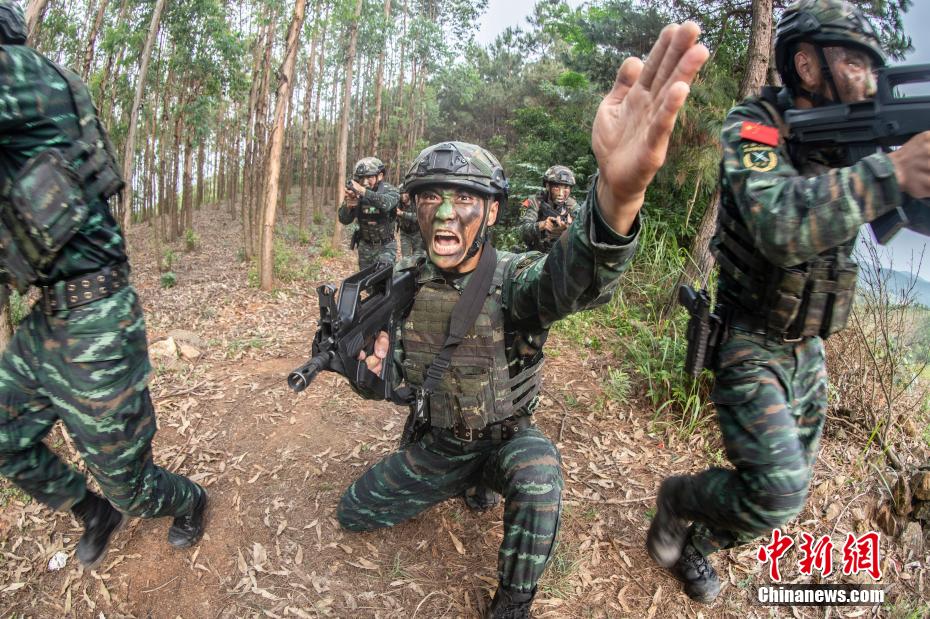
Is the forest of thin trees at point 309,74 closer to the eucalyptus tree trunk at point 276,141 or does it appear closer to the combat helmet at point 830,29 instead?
the eucalyptus tree trunk at point 276,141

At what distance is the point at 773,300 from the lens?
2.21 meters

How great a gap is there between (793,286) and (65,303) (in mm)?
3198

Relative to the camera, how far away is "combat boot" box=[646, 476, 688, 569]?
2.49 metres

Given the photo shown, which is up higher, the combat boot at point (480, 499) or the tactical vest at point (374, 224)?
the tactical vest at point (374, 224)

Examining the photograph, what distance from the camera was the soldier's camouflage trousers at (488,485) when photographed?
7.25ft

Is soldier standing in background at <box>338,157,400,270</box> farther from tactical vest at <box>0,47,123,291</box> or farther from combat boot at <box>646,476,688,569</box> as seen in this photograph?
combat boot at <box>646,476,688,569</box>

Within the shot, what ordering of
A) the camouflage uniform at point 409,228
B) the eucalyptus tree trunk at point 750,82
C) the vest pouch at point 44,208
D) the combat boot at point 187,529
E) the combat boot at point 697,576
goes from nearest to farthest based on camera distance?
the vest pouch at point 44,208
the combat boot at point 697,576
the combat boot at point 187,529
the eucalyptus tree trunk at point 750,82
the camouflage uniform at point 409,228

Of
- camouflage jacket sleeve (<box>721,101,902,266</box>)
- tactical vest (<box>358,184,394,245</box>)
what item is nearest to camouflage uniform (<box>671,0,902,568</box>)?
camouflage jacket sleeve (<box>721,101,902,266</box>)

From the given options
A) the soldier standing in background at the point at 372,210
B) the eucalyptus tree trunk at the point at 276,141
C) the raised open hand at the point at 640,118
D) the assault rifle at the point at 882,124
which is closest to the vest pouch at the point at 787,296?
the assault rifle at the point at 882,124

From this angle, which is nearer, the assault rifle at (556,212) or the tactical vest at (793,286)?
the tactical vest at (793,286)

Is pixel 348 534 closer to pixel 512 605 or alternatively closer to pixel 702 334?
pixel 512 605

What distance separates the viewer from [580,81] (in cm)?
1169

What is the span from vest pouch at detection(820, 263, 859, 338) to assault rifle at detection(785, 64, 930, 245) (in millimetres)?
181

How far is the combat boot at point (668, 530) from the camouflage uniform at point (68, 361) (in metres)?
2.56
